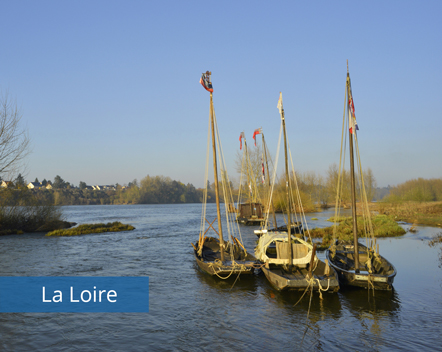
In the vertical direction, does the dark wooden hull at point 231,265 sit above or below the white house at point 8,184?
below

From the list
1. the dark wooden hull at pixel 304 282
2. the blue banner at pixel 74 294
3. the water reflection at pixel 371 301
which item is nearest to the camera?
the water reflection at pixel 371 301

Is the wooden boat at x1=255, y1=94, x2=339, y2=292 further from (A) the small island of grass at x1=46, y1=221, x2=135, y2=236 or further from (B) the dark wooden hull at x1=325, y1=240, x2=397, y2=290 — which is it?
(A) the small island of grass at x1=46, y1=221, x2=135, y2=236

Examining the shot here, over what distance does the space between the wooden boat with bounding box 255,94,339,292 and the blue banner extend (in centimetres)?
577

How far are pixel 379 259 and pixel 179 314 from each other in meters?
9.56

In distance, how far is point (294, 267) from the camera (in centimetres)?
1706

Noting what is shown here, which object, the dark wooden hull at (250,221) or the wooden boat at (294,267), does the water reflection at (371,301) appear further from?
the dark wooden hull at (250,221)

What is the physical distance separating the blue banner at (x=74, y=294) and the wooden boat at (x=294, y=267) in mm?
5774

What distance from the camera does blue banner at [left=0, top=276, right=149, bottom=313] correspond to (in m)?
15.0

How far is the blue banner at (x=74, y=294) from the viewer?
49.3ft

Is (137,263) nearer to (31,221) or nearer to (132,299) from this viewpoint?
(132,299)

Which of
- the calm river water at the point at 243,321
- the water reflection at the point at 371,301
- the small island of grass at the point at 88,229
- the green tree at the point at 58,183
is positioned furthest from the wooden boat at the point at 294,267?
the green tree at the point at 58,183

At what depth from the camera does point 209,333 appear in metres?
11.7

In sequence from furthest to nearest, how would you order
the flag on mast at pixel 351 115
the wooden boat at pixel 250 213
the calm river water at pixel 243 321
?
the wooden boat at pixel 250 213
the flag on mast at pixel 351 115
the calm river water at pixel 243 321

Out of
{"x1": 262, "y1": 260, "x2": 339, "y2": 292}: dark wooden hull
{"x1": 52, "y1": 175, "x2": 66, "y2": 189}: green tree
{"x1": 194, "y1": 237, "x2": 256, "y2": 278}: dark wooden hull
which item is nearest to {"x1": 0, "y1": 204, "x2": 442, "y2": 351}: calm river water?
{"x1": 262, "y1": 260, "x2": 339, "y2": 292}: dark wooden hull
